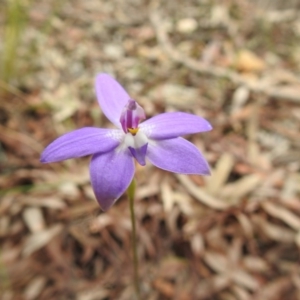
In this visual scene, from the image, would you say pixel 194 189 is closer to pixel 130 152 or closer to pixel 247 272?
pixel 247 272

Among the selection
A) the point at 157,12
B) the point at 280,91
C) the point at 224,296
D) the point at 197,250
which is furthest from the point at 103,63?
the point at 224,296

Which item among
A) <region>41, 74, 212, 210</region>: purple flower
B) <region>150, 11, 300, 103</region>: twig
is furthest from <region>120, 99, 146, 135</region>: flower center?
<region>150, 11, 300, 103</region>: twig

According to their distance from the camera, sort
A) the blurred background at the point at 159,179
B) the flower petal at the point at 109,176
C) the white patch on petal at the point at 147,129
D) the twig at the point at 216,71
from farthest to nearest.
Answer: the twig at the point at 216,71
the blurred background at the point at 159,179
the white patch on petal at the point at 147,129
the flower petal at the point at 109,176

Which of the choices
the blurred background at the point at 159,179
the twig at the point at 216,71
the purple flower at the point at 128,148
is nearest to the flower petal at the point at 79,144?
the purple flower at the point at 128,148

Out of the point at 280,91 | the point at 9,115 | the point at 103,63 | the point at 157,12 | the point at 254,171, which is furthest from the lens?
the point at 157,12

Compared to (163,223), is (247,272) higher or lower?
lower

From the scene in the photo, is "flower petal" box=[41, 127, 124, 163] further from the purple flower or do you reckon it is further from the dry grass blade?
the dry grass blade

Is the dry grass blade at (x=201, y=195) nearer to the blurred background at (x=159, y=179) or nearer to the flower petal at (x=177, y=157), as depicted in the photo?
the blurred background at (x=159, y=179)
